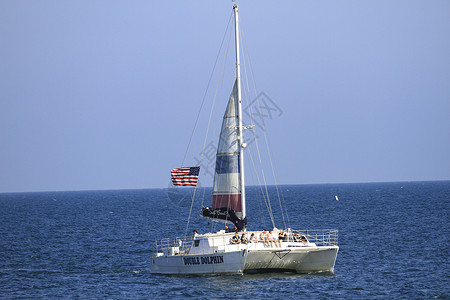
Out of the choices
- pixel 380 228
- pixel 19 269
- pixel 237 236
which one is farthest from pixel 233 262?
pixel 380 228

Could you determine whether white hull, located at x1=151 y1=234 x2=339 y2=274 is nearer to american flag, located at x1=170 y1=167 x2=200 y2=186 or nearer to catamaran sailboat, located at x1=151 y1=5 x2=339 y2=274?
catamaran sailboat, located at x1=151 y1=5 x2=339 y2=274

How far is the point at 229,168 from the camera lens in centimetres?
4216

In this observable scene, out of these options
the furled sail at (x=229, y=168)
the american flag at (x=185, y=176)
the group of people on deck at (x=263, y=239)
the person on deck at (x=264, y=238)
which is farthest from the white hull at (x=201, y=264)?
the american flag at (x=185, y=176)

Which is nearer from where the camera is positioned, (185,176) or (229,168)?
(229,168)

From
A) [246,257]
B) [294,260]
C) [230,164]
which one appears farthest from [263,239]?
[230,164]

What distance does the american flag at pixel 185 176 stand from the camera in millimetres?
42469

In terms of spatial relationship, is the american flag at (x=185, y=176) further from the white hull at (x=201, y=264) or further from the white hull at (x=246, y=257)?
the white hull at (x=201, y=264)

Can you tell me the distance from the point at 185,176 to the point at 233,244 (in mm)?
6309

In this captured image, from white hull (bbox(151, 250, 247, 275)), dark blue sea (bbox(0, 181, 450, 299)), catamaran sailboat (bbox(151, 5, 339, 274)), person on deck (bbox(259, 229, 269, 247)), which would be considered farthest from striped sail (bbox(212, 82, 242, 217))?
dark blue sea (bbox(0, 181, 450, 299))

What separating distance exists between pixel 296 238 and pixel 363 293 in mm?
6110

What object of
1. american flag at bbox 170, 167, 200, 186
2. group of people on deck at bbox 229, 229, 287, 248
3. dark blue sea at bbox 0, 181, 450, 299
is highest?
american flag at bbox 170, 167, 200, 186

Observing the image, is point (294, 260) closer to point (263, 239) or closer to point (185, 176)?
point (263, 239)

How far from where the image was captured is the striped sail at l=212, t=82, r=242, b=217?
4194 centimetres

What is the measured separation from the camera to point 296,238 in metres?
40.1
